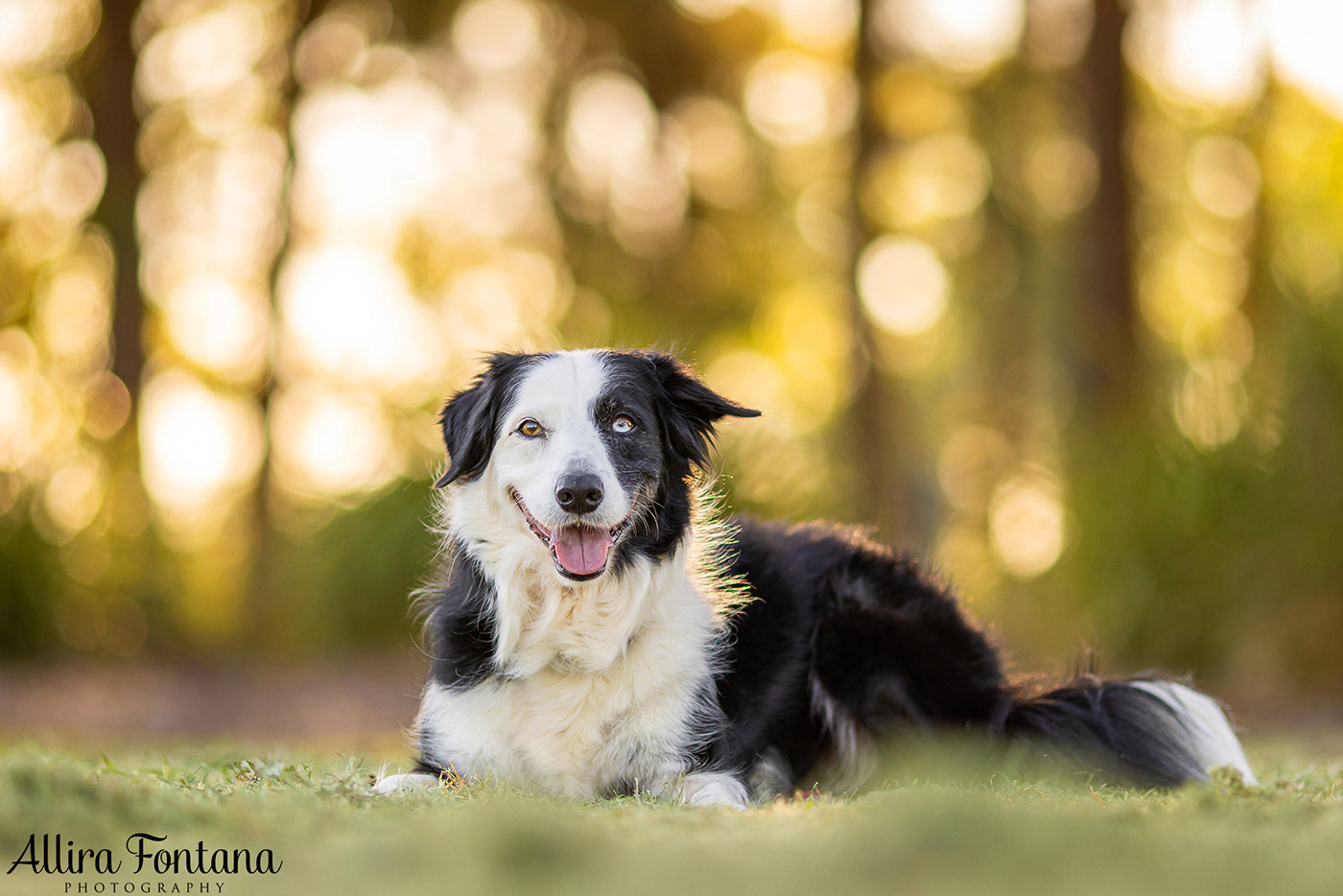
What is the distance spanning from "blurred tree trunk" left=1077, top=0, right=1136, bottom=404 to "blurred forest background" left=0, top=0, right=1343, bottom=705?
4 centimetres

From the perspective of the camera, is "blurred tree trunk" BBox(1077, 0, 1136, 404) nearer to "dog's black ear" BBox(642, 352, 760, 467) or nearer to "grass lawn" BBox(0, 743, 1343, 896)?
"dog's black ear" BBox(642, 352, 760, 467)

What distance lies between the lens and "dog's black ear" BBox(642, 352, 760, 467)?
4.52 meters

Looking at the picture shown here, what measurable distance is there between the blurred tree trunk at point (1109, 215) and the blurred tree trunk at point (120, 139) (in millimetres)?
10134

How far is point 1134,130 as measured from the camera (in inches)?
465

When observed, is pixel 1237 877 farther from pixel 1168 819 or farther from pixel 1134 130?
pixel 1134 130

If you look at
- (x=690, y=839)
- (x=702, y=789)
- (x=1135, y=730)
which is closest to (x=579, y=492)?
(x=702, y=789)

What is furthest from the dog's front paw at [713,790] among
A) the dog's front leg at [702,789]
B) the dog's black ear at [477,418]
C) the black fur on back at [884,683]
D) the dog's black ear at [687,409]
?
the dog's black ear at [477,418]

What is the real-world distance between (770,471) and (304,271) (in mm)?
7678

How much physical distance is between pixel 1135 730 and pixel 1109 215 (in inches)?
318

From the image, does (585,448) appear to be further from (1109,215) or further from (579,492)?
(1109,215)

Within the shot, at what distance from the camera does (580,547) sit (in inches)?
159

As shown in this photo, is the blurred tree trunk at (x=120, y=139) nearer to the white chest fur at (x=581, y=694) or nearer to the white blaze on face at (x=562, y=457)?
the white blaze on face at (x=562, y=457)

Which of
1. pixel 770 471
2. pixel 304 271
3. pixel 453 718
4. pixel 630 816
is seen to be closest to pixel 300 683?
pixel 770 471

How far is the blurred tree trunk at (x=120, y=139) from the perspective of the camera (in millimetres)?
13461
